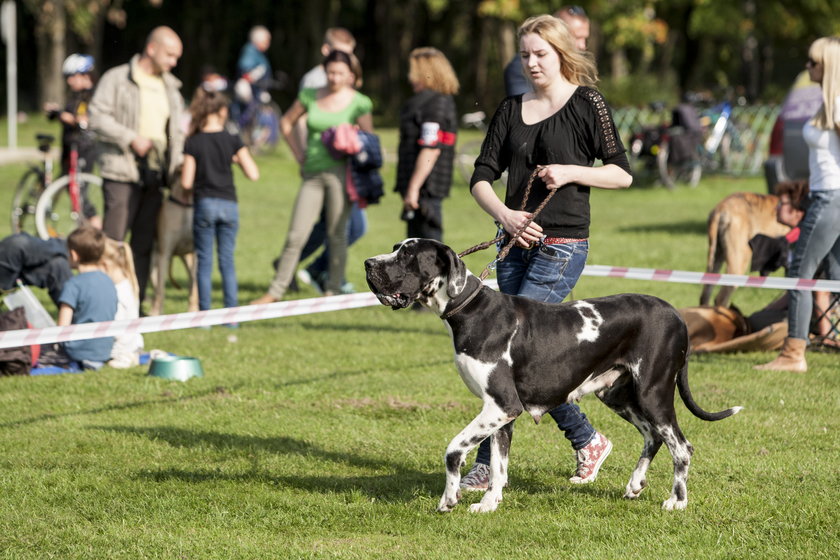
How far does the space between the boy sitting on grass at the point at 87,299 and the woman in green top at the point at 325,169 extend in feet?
7.60

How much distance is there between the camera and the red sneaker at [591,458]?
528 cm

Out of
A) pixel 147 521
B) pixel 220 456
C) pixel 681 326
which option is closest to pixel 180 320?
pixel 220 456

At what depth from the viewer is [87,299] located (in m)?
7.75

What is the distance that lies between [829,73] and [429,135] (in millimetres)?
3329

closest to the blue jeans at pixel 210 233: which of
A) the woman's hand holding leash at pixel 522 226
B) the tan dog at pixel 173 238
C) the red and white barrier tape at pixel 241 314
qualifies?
the tan dog at pixel 173 238

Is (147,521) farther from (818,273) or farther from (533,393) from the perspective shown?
(818,273)

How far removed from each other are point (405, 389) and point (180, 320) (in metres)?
1.76

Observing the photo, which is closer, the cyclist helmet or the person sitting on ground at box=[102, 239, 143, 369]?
the person sitting on ground at box=[102, 239, 143, 369]

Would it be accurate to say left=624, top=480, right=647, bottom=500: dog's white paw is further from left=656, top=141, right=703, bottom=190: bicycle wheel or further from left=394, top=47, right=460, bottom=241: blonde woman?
left=656, top=141, right=703, bottom=190: bicycle wheel

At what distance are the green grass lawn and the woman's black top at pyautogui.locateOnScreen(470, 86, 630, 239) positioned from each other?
1.24 metres

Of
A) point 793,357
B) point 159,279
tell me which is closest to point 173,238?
point 159,279

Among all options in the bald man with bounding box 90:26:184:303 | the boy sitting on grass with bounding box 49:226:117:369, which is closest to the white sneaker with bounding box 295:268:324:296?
the bald man with bounding box 90:26:184:303

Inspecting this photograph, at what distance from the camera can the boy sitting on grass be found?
305 inches

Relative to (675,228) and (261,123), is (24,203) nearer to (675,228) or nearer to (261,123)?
(675,228)
